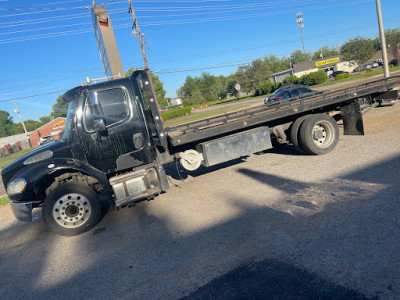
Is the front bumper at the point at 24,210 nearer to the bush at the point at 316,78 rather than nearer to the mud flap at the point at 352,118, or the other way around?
the mud flap at the point at 352,118

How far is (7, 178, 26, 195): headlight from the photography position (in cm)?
505

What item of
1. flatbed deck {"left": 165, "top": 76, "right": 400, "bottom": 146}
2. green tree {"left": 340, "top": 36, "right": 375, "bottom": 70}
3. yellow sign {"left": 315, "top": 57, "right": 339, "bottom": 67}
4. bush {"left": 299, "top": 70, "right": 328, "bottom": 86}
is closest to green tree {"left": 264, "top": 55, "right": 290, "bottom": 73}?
yellow sign {"left": 315, "top": 57, "right": 339, "bottom": 67}

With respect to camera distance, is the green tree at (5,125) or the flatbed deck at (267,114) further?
the green tree at (5,125)

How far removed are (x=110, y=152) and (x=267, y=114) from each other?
3706mm

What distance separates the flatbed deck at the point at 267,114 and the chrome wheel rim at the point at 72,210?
206cm

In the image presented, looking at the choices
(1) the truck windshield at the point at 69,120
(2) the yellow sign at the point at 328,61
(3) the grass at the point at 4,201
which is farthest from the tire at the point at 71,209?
→ (2) the yellow sign at the point at 328,61

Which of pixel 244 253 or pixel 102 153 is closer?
pixel 244 253

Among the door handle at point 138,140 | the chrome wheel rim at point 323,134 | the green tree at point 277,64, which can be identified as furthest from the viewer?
the green tree at point 277,64

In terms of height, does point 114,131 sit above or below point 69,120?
below

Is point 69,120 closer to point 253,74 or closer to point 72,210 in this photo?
point 72,210

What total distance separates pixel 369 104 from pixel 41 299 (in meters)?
8.66

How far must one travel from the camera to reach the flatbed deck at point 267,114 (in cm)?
643

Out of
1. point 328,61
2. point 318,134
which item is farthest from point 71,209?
point 328,61

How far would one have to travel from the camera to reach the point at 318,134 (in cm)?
739
